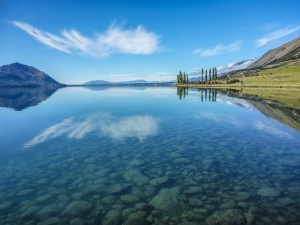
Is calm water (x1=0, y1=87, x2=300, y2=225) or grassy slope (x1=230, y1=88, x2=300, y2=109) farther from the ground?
calm water (x1=0, y1=87, x2=300, y2=225)

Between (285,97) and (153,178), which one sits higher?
(153,178)

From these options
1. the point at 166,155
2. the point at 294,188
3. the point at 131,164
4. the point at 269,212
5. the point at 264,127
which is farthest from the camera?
the point at 264,127

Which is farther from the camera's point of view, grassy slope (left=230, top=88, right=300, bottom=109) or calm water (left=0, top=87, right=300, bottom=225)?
grassy slope (left=230, top=88, right=300, bottom=109)

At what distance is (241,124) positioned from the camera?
1470 inches

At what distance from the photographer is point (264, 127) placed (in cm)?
3434

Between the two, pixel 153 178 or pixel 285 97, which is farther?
pixel 285 97

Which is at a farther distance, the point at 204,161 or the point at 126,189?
the point at 204,161

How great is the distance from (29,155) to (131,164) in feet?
33.6

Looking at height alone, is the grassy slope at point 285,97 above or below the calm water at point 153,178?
below

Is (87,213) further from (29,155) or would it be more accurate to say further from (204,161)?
(29,155)

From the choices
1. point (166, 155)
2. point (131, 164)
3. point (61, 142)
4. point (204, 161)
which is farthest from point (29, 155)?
point (204, 161)

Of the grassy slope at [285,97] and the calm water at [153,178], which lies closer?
the calm water at [153,178]

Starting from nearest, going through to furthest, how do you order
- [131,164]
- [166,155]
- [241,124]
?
[131,164] < [166,155] < [241,124]

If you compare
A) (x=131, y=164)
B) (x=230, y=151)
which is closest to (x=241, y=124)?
(x=230, y=151)
